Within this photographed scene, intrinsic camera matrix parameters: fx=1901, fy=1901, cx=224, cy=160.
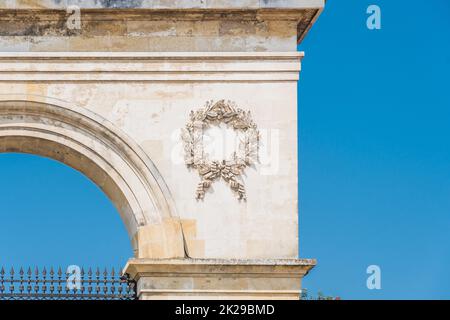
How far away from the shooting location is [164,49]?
24.9 meters

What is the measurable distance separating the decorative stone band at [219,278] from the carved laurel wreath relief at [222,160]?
946 millimetres

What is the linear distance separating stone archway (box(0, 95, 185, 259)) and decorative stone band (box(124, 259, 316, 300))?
0.22 metres

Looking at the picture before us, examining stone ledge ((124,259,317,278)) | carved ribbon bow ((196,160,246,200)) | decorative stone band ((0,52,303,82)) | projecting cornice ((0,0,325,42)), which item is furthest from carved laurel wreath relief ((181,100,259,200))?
projecting cornice ((0,0,325,42))

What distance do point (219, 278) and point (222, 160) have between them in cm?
155

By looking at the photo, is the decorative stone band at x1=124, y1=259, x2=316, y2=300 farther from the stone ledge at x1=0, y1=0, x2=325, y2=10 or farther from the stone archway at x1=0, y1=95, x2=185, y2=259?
the stone ledge at x1=0, y1=0, x2=325, y2=10

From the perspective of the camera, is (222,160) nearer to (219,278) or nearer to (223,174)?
(223,174)

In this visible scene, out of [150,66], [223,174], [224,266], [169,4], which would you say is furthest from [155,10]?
[224,266]

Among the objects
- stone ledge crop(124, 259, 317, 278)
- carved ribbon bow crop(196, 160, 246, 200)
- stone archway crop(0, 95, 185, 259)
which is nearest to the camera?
stone ledge crop(124, 259, 317, 278)

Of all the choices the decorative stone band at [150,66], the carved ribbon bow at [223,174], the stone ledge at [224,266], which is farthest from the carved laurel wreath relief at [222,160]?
the stone ledge at [224,266]

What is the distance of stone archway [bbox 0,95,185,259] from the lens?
24438mm

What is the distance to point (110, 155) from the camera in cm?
2469

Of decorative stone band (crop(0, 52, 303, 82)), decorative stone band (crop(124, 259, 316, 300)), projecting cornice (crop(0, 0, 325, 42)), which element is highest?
projecting cornice (crop(0, 0, 325, 42))

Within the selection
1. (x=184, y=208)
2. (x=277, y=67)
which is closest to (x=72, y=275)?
(x=184, y=208)
